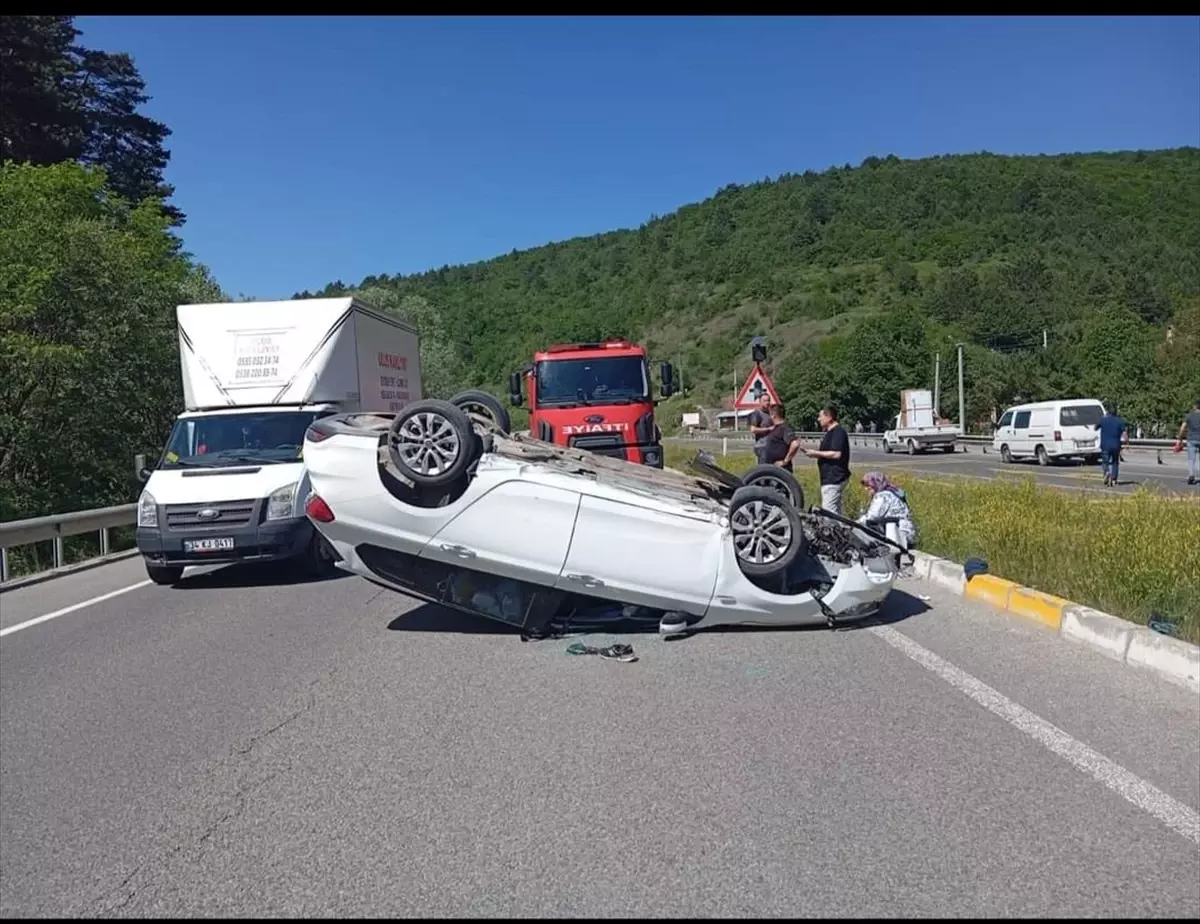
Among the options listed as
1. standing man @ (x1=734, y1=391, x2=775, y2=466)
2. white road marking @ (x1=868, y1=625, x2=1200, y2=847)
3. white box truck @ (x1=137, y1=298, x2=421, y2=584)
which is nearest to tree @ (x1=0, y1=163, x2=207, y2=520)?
white box truck @ (x1=137, y1=298, x2=421, y2=584)

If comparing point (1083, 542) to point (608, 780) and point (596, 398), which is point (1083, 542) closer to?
A: point (608, 780)

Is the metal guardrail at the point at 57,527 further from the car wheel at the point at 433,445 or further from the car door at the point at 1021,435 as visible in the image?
the car door at the point at 1021,435

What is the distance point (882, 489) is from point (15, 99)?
3313cm

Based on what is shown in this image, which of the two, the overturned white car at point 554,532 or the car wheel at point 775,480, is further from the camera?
the car wheel at point 775,480

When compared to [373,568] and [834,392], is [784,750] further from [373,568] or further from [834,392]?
[834,392]

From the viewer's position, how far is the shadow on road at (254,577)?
11188mm

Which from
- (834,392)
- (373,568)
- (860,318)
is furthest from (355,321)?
(860,318)

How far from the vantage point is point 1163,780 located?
4441 mm

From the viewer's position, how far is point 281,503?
35.1 ft

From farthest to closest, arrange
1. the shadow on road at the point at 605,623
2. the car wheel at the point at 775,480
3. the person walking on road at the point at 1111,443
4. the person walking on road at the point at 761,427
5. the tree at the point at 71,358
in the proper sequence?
1. the person walking on road at the point at 1111,443
2. the tree at the point at 71,358
3. the person walking on road at the point at 761,427
4. the car wheel at the point at 775,480
5. the shadow on road at the point at 605,623

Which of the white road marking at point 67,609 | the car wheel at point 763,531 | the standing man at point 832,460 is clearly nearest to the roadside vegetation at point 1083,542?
the standing man at point 832,460

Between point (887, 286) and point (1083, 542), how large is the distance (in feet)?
386

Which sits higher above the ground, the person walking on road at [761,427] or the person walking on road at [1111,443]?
the person walking on road at [761,427]

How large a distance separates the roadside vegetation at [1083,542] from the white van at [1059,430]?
1945cm
